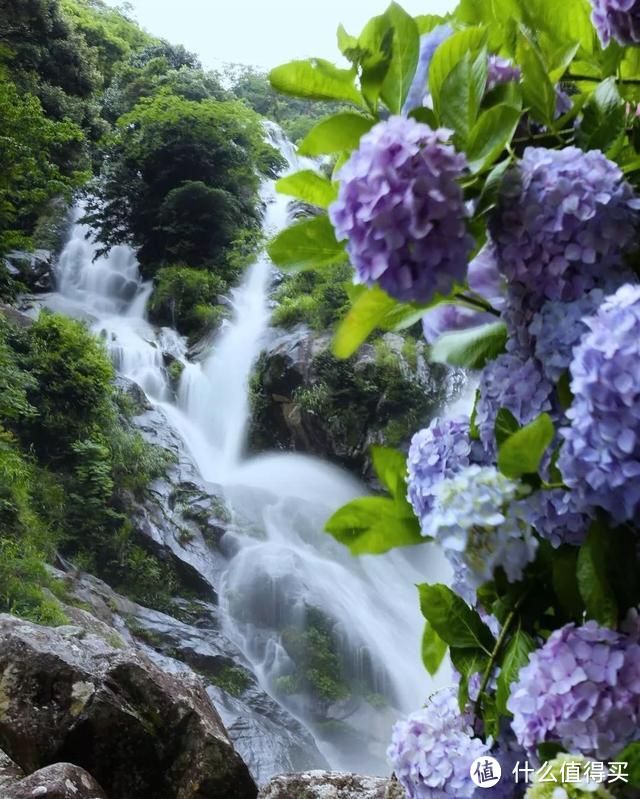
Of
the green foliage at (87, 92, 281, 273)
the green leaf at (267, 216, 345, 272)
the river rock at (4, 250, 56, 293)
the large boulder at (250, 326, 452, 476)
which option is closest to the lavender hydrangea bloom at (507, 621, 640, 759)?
the green leaf at (267, 216, 345, 272)

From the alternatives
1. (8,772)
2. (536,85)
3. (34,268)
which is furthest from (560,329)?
(34,268)

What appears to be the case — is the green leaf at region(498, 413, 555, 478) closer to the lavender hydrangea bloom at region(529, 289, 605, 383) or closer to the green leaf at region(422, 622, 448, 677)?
the lavender hydrangea bloom at region(529, 289, 605, 383)

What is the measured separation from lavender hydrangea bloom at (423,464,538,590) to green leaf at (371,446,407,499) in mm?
91

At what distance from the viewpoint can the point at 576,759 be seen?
0.30 metres

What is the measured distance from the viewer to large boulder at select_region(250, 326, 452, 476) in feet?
20.2

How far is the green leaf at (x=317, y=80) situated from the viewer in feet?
1.39

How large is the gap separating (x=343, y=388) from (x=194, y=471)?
54.5 inches

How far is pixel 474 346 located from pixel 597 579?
159mm

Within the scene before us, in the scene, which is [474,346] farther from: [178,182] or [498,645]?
[178,182]

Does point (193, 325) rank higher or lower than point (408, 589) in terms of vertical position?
higher

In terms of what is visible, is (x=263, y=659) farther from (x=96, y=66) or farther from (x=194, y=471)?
(x=96, y=66)

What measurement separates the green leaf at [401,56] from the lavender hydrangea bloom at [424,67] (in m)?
0.01

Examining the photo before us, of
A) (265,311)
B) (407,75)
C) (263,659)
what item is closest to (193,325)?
(265,311)

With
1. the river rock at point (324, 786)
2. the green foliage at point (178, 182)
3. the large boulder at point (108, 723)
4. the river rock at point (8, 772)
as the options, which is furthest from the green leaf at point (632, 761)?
the green foliage at point (178, 182)
